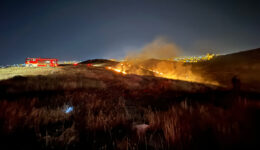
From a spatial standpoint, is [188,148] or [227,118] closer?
[188,148]

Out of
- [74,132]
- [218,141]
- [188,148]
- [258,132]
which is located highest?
[258,132]

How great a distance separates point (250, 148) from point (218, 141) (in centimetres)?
24

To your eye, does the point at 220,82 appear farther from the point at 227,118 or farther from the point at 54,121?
the point at 54,121

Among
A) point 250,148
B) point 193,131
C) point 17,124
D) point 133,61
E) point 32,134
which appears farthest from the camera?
point 133,61

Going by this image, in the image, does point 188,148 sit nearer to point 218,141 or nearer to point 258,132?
point 218,141

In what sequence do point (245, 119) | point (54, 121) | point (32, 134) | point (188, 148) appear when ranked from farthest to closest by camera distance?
point (54, 121), point (32, 134), point (245, 119), point (188, 148)

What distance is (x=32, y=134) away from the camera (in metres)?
1.83

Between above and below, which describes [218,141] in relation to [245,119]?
below

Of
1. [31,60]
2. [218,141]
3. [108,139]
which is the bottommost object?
[108,139]

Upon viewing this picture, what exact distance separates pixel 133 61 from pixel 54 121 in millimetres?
45788

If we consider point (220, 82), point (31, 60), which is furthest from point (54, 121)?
point (220, 82)

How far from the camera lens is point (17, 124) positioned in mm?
2000

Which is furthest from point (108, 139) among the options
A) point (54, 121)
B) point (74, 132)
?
point (54, 121)

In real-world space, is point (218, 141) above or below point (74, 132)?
above
